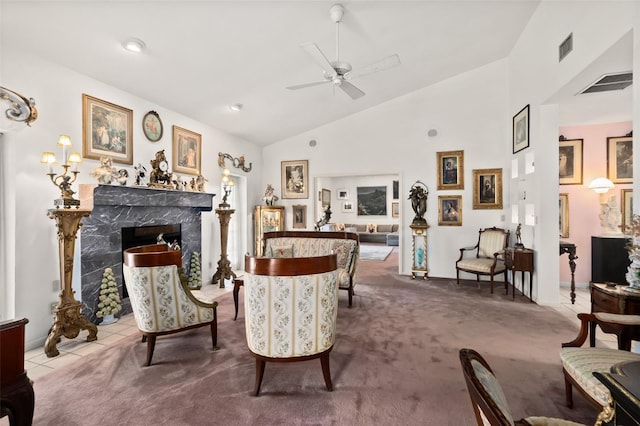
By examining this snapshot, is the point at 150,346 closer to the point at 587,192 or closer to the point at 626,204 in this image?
the point at 587,192

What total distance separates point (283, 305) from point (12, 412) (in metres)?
1.45

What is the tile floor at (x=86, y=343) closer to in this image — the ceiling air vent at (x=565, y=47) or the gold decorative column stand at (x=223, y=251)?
the gold decorative column stand at (x=223, y=251)

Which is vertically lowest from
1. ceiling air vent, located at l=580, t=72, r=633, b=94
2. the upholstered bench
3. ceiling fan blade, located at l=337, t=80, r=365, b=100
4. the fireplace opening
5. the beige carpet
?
the beige carpet

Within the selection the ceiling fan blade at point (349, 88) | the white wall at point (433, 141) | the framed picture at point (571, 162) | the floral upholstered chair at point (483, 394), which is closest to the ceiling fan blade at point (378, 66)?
the ceiling fan blade at point (349, 88)

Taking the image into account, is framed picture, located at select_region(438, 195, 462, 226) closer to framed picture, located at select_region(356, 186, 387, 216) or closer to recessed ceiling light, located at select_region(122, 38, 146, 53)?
recessed ceiling light, located at select_region(122, 38, 146, 53)

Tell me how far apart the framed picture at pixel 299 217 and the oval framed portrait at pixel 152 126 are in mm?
3555

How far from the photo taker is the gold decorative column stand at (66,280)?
307 cm

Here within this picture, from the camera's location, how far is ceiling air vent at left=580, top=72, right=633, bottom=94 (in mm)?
3416

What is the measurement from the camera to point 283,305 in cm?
218

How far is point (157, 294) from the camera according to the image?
108 inches

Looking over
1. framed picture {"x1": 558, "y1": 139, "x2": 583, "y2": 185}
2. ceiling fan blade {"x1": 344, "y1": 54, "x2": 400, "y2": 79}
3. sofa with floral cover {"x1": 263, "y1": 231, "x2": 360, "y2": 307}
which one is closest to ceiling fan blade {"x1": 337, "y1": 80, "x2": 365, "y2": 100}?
ceiling fan blade {"x1": 344, "y1": 54, "x2": 400, "y2": 79}

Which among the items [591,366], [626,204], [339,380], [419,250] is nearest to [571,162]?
[626,204]

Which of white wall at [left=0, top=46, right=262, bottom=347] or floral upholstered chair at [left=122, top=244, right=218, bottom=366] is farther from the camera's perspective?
white wall at [left=0, top=46, right=262, bottom=347]

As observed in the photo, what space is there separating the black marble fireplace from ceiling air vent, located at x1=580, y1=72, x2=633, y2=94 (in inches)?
227
